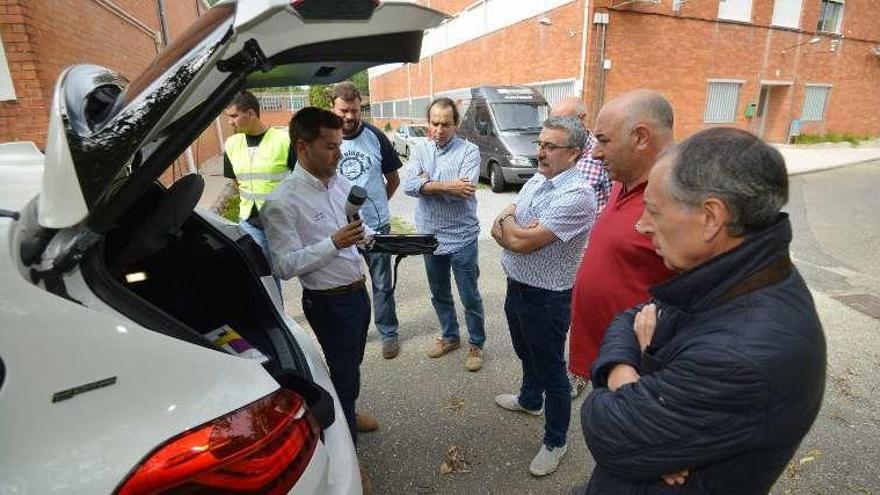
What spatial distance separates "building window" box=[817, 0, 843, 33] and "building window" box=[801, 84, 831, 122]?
85.3 inches

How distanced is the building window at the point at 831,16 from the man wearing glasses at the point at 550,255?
22.9 m

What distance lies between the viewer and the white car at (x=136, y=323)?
3.05 ft

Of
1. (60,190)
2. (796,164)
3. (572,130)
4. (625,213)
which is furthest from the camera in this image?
(796,164)

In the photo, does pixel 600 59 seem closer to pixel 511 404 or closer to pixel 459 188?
pixel 459 188

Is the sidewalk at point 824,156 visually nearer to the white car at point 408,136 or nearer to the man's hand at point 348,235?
Result: the white car at point 408,136

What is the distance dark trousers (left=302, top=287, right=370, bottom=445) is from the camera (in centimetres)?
228

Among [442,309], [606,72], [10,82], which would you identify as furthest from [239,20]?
[606,72]

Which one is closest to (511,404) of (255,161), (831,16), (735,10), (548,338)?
(548,338)

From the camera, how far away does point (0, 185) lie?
5.04ft

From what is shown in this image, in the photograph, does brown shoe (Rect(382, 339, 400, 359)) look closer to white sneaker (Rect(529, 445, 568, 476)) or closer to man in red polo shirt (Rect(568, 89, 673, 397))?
white sneaker (Rect(529, 445, 568, 476))

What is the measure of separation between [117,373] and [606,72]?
1569cm

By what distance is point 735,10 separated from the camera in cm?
1611

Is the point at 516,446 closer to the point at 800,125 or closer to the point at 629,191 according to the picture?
the point at 629,191

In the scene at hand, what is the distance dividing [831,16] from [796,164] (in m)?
9.51
